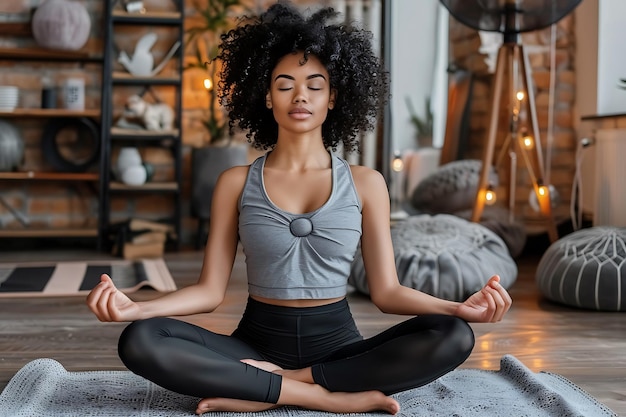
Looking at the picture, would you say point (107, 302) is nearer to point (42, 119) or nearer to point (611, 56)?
point (611, 56)

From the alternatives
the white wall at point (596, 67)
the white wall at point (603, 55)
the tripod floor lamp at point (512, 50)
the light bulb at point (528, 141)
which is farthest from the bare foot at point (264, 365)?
the white wall at point (603, 55)

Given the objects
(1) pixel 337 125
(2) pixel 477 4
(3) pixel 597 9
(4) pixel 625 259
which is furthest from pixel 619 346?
(3) pixel 597 9

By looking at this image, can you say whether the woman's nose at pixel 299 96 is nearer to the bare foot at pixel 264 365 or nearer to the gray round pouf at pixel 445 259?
the bare foot at pixel 264 365

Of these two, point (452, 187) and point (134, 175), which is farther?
point (134, 175)

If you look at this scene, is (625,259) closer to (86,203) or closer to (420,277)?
(420,277)

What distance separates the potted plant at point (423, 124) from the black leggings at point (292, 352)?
3053mm

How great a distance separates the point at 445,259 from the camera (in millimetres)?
3176

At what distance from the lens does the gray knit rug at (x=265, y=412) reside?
5.61 ft

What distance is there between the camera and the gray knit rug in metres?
1.71

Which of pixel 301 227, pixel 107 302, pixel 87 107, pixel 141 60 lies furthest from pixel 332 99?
pixel 87 107

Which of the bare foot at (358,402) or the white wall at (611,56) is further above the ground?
the white wall at (611,56)

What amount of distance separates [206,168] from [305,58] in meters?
3.18

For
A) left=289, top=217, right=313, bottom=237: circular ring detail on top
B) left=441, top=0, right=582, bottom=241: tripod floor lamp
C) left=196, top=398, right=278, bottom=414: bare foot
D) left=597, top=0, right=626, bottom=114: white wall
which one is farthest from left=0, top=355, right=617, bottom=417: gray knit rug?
left=597, top=0, right=626, bottom=114: white wall

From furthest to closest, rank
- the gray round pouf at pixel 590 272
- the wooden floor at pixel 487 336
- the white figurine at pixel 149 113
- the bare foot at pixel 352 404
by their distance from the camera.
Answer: the white figurine at pixel 149 113, the gray round pouf at pixel 590 272, the wooden floor at pixel 487 336, the bare foot at pixel 352 404
